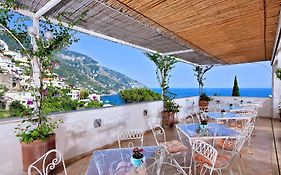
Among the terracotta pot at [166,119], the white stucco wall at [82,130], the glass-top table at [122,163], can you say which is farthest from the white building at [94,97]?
the terracotta pot at [166,119]

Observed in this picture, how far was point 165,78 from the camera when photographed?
20.6 feet

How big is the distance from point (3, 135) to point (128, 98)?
3.31 metres

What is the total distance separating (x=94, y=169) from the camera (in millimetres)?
1745

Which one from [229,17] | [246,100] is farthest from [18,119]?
[246,100]

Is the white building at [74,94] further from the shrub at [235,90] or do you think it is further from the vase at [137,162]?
the shrub at [235,90]

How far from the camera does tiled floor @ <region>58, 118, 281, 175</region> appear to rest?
3.10m

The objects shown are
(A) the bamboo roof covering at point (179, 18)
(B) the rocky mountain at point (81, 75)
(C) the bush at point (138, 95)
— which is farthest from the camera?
(C) the bush at point (138, 95)

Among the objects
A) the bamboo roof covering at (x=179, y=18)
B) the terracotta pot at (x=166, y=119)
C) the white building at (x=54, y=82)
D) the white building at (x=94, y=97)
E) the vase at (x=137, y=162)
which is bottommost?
the terracotta pot at (x=166, y=119)

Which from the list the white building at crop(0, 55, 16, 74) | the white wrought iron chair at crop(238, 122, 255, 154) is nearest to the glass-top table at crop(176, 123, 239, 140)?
the white wrought iron chair at crop(238, 122, 255, 154)

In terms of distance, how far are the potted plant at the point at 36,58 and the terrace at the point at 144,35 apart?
0.25 metres

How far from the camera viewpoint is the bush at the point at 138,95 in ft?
18.0

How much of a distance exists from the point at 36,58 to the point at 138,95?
349 centimetres

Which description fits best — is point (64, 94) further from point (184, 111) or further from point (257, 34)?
point (184, 111)

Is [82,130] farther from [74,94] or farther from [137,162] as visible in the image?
[137,162]
